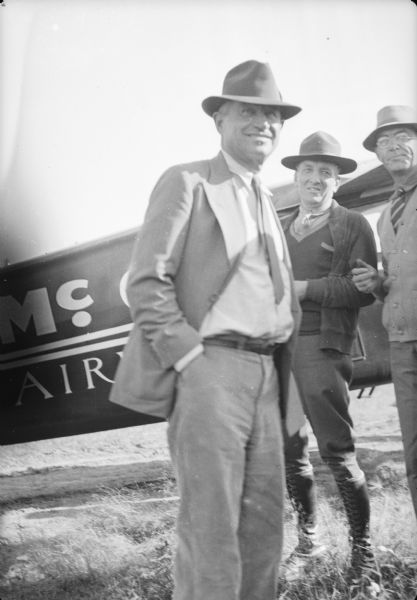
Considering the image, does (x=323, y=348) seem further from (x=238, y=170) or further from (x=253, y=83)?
(x=253, y=83)

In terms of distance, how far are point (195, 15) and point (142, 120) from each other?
0.51 metres

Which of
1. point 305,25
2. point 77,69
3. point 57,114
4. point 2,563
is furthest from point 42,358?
point 305,25

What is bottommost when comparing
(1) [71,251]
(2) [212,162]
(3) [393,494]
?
(3) [393,494]

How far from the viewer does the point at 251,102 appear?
82.5 inches

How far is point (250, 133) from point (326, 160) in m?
0.56

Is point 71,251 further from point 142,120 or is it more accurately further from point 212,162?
point 212,162

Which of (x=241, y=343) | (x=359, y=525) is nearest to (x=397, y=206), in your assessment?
(x=241, y=343)

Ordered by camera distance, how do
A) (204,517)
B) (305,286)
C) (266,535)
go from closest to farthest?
(204,517)
(266,535)
(305,286)

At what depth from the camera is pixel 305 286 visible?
8.00ft

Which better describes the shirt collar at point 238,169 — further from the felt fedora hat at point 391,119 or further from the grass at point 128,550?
the grass at point 128,550

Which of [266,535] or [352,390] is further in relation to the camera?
[352,390]

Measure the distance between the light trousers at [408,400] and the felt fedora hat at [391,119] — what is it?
90cm

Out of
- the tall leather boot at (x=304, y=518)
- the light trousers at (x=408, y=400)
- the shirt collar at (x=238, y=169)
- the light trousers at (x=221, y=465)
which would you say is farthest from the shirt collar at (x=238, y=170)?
the tall leather boot at (x=304, y=518)

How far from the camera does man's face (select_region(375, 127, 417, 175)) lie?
2.61m
